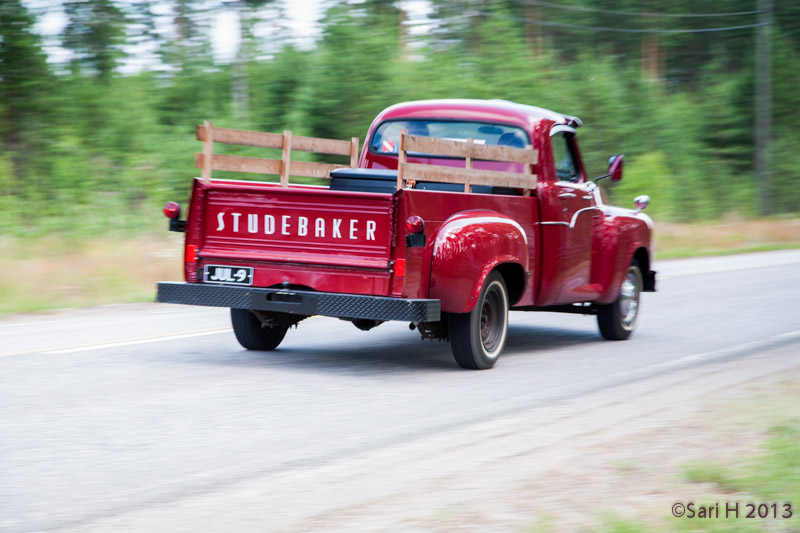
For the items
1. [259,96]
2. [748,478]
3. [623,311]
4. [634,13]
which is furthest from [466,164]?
[634,13]

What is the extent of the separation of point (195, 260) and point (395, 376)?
178 cm

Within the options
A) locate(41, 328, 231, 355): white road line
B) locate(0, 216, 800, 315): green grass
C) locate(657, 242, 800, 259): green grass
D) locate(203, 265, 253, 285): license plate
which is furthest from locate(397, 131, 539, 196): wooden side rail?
locate(657, 242, 800, 259): green grass

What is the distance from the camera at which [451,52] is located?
33312 millimetres

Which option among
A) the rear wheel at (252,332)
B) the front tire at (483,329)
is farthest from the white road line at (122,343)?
the front tire at (483,329)

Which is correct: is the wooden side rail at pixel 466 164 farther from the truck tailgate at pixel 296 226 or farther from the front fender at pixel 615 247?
the front fender at pixel 615 247

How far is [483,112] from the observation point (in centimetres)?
907

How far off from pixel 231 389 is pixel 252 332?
1.79m

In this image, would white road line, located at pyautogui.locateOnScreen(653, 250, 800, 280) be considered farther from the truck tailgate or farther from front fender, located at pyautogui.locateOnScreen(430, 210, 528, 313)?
the truck tailgate

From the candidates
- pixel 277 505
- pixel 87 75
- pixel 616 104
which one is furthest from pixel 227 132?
pixel 616 104

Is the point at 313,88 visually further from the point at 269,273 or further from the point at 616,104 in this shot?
the point at 269,273

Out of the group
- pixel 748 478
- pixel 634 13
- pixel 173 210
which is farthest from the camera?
pixel 634 13

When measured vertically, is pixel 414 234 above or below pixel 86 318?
above

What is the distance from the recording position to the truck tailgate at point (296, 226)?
725 centimetres

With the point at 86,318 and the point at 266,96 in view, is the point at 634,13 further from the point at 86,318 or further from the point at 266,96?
the point at 86,318
